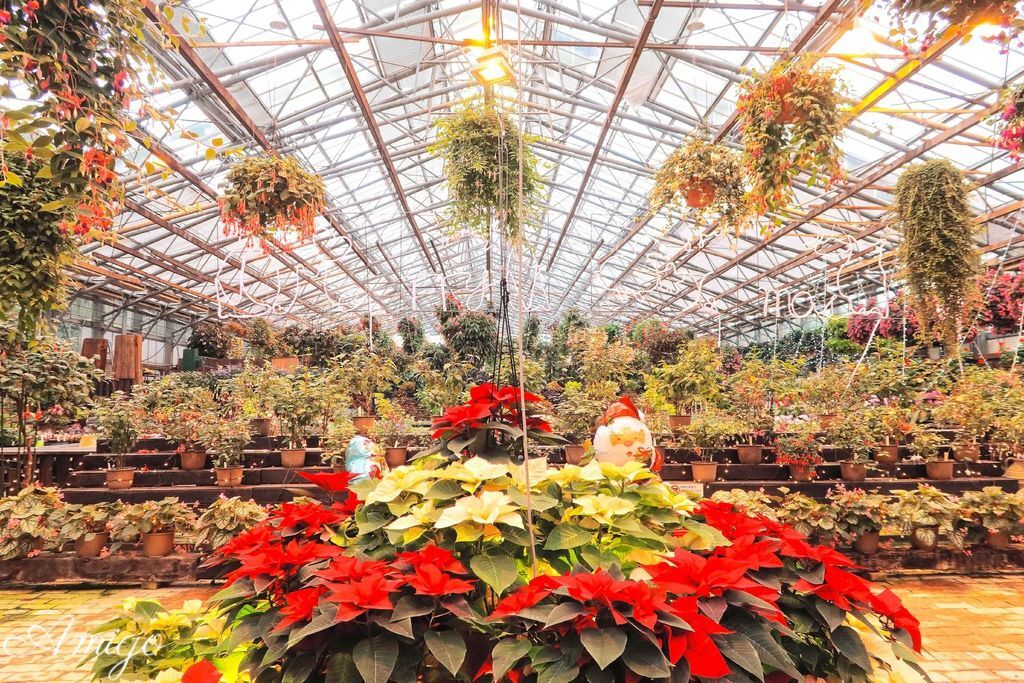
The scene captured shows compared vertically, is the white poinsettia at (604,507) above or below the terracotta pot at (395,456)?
above

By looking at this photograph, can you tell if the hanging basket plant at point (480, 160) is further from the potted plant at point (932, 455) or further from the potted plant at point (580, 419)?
the potted plant at point (932, 455)

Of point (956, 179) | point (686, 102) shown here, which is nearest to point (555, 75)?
point (686, 102)

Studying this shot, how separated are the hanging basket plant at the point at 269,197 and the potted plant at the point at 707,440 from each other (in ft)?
13.2

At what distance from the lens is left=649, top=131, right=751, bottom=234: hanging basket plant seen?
189 inches

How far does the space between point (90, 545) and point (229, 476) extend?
1220 millimetres

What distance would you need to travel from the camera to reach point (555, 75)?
8.28 meters

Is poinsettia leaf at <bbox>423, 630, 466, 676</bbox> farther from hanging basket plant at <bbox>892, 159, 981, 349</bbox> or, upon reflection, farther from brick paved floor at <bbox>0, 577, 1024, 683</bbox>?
hanging basket plant at <bbox>892, 159, 981, 349</bbox>

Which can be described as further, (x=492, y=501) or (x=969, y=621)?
(x=969, y=621)

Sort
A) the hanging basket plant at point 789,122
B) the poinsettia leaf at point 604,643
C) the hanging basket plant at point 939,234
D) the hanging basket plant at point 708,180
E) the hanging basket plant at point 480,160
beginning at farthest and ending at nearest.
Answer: the hanging basket plant at point 708,180 → the hanging basket plant at point 939,234 → the hanging basket plant at point 480,160 → the hanging basket plant at point 789,122 → the poinsettia leaf at point 604,643

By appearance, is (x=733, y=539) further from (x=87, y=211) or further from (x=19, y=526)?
(x=19, y=526)

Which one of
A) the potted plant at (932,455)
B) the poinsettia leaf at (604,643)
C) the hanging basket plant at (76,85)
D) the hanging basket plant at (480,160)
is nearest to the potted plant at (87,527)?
the hanging basket plant at (76,85)

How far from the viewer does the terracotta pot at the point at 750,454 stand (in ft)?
18.0

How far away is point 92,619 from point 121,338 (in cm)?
796

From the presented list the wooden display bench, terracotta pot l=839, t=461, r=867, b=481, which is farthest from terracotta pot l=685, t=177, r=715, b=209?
the wooden display bench
